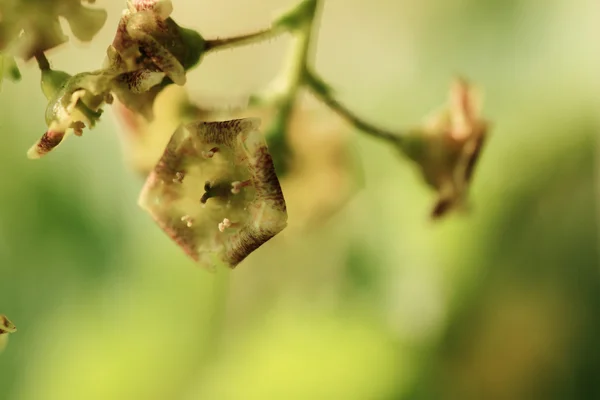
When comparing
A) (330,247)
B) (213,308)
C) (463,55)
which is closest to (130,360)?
(213,308)

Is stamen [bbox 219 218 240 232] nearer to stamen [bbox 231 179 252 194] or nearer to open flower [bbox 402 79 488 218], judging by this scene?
stamen [bbox 231 179 252 194]

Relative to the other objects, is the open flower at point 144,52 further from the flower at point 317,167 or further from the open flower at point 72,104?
the flower at point 317,167

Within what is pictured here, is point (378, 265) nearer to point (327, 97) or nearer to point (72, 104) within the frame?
point (327, 97)

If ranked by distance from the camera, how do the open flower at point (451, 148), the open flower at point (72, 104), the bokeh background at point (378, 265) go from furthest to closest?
the bokeh background at point (378, 265), the open flower at point (451, 148), the open flower at point (72, 104)

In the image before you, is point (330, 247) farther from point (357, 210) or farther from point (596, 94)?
point (596, 94)

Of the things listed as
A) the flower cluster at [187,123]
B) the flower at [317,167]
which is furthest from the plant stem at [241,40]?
the flower at [317,167]

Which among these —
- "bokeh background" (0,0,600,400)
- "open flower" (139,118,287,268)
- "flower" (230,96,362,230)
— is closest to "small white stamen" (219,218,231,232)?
"open flower" (139,118,287,268)
